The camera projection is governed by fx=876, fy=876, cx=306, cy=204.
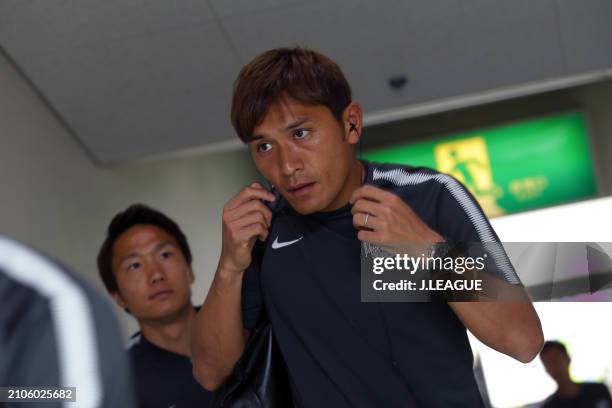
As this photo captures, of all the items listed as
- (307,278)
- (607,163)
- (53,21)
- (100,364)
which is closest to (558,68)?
(607,163)

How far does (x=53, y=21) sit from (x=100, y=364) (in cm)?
270

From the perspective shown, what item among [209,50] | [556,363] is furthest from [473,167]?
[209,50]

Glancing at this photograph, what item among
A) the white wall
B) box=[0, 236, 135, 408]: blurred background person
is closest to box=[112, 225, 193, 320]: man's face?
the white wall

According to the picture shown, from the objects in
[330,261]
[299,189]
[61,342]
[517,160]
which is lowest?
[61,342]

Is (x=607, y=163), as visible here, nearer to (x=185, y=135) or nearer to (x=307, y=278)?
(x=185, y=135)

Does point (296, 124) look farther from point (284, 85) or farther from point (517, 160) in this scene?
point (517, 160)

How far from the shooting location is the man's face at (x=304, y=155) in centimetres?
165

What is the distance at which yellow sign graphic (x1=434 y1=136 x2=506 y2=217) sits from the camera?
17.3 feet

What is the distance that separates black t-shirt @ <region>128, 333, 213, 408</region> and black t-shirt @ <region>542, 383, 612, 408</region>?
2581 millimetres

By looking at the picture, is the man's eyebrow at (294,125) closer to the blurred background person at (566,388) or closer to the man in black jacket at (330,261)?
the man in black jacket at (330,261)

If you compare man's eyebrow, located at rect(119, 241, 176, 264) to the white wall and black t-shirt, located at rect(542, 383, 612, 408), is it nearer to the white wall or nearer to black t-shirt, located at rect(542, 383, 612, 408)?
the white wall

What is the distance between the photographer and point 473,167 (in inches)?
210

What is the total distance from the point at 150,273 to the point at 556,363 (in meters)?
2.84

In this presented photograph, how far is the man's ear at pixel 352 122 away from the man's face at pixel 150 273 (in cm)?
107
